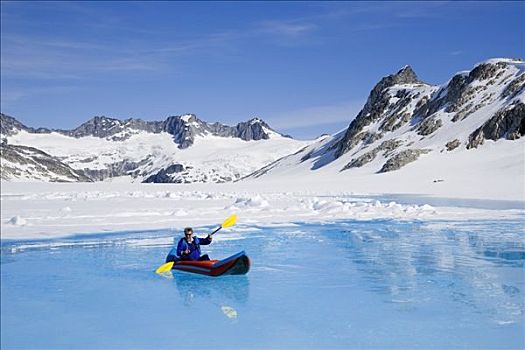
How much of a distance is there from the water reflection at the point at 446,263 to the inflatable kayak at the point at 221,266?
327cm

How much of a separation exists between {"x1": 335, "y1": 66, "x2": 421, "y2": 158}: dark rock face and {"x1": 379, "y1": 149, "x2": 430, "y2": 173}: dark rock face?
A: 3738cm

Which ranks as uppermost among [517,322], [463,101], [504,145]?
[463,101]

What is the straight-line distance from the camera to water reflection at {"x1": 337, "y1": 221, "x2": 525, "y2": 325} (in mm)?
11914

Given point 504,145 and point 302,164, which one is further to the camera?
point 302,164

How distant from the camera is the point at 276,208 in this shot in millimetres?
34531

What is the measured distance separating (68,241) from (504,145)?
78.0 meters

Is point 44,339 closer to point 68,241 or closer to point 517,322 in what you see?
point 517,322

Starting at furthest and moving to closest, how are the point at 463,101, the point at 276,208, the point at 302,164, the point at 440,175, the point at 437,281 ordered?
1. the point at 302,164
2. the point at 463,101
3. the point at 440,175
4. the point at 276,208
5. the point at 437,281

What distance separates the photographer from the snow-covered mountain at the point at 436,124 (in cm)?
8731

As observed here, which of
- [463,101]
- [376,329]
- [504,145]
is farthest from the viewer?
[463,101]

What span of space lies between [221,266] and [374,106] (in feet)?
449

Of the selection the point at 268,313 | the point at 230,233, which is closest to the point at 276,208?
the point at 230,233

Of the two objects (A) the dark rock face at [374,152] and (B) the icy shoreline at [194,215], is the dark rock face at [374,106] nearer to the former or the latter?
(A) the dark rock face at [374,152]

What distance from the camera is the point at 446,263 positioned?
53.0ft
